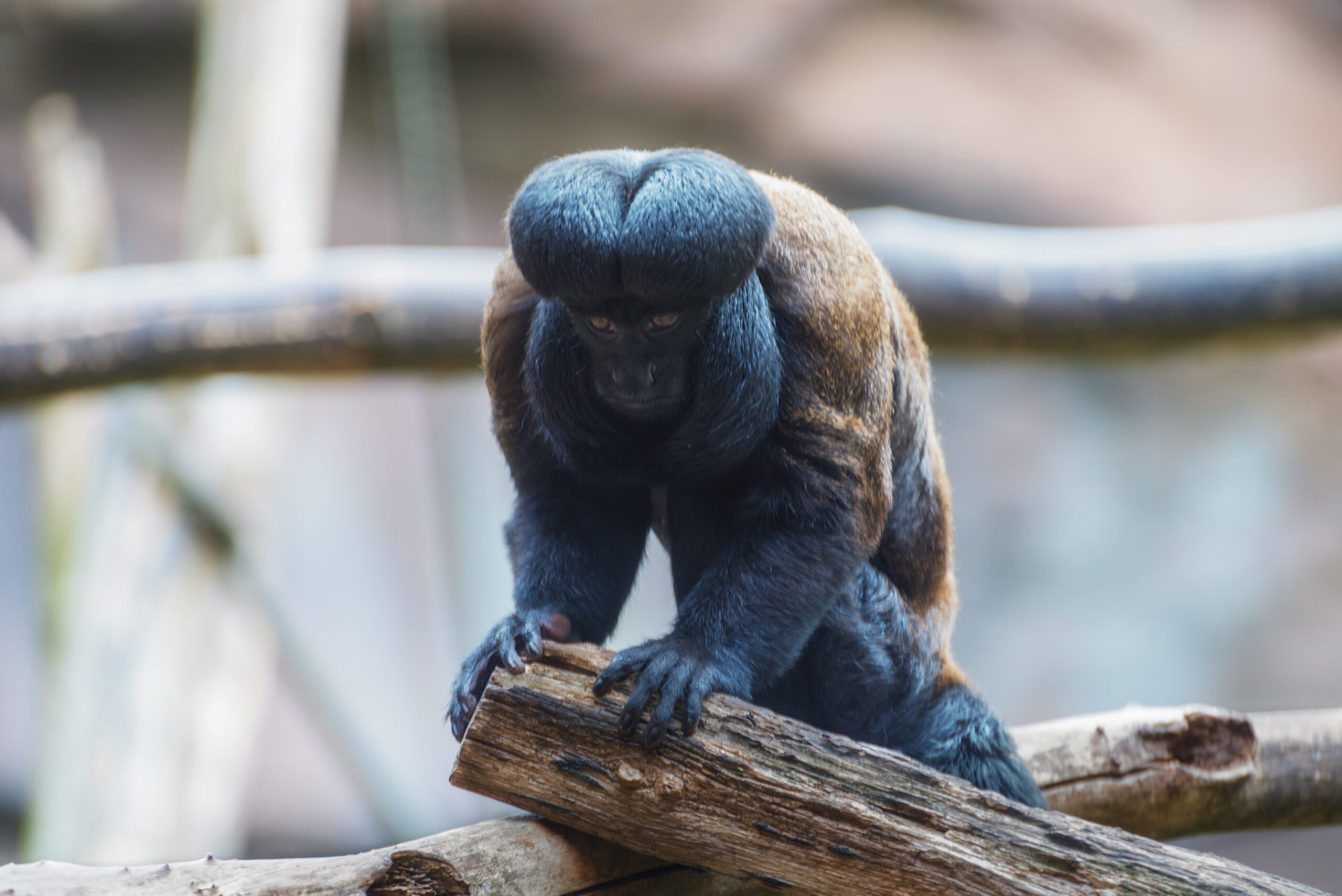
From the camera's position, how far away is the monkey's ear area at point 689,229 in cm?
275

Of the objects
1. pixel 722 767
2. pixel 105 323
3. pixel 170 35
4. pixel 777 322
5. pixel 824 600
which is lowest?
pixel 722 767

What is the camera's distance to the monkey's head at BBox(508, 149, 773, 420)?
275 cm

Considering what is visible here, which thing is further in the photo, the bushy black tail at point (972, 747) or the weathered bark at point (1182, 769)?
the weathered bark at point (1182, 769)

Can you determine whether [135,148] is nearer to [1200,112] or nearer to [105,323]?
[105,323]

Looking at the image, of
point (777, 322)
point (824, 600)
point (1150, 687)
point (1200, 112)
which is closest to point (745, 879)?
point (824, 600)

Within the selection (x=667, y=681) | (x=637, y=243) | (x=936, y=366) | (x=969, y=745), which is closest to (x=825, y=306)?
(x=637, y=243)

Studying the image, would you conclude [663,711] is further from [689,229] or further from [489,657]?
[689,229]

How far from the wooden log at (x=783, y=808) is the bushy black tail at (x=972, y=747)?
797 millimetres

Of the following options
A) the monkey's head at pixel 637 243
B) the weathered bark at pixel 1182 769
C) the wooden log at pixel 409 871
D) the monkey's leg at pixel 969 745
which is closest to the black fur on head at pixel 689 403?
the monkey's head at pixel 637 243

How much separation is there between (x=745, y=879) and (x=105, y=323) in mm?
4601

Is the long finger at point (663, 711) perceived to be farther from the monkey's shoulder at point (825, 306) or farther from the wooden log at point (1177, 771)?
the monkey's shoulder at point (825, 306)

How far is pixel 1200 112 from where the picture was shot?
11.8 m

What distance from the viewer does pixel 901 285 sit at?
5695 mm

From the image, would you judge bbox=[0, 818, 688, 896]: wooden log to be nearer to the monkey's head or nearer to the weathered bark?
the monkey's head
